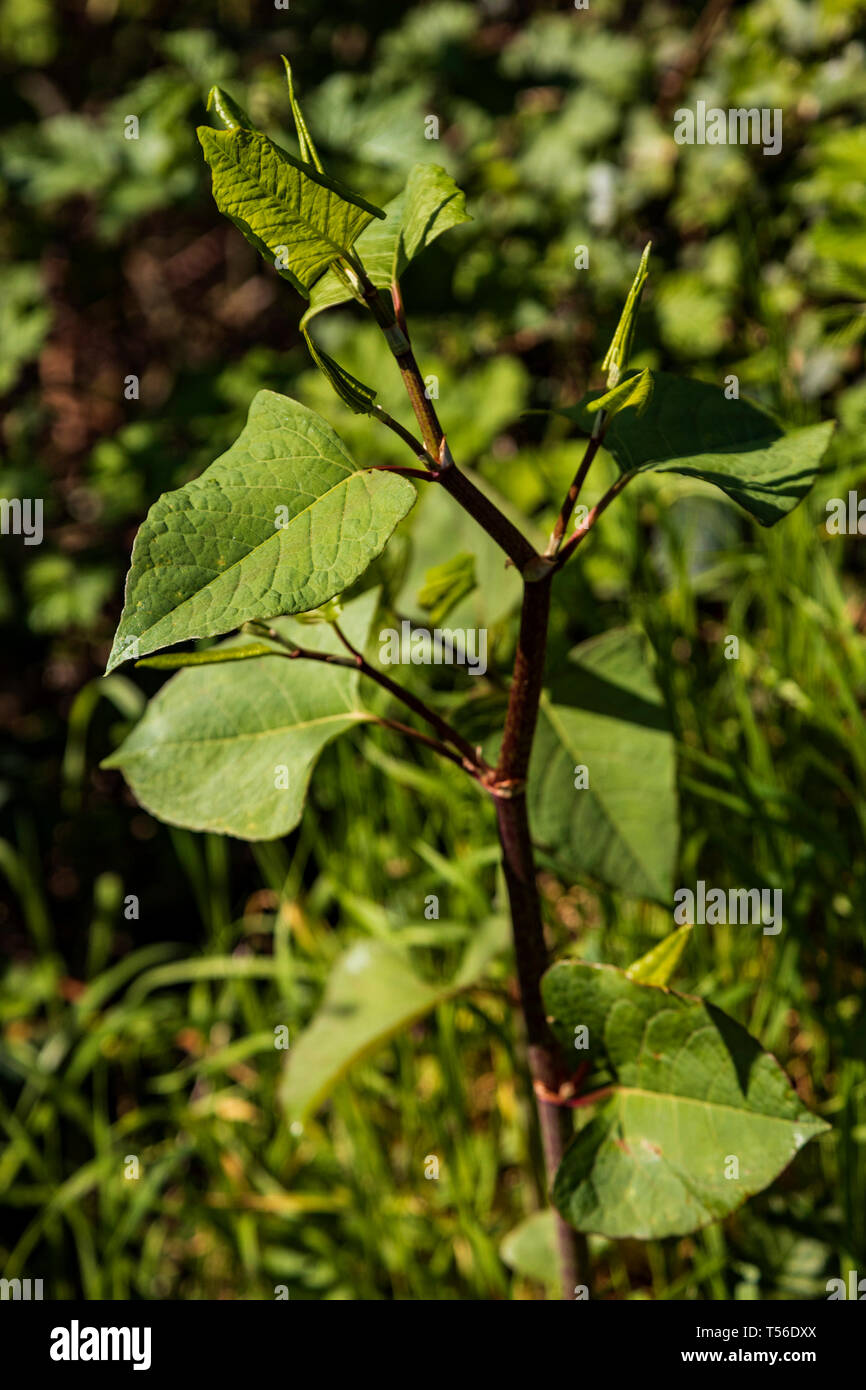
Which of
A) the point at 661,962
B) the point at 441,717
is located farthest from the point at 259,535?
the point at 661,962

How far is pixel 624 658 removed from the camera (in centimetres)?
91

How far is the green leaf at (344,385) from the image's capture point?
52cm

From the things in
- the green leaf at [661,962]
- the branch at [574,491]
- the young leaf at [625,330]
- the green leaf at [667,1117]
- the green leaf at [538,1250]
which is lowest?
the green leaf at [538,1250]

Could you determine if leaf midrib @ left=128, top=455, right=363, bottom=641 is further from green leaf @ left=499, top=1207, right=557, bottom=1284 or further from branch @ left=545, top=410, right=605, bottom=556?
green leaf @ left=499, top=1207, right=557, bottom=1284

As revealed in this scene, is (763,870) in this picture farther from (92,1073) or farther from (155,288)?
(155,288)

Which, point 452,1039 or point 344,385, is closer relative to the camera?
point 344,385

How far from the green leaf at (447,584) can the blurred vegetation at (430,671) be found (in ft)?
Answer: 0.18

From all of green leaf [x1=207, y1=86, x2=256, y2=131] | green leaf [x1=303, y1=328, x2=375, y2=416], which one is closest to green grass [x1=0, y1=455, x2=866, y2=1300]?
green leaf [x1=303, y1=328, x2=375, y2=416]

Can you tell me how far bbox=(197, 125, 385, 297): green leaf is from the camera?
507 millimetres

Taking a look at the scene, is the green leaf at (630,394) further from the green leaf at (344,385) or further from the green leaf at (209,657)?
the green leaf at (209,657)

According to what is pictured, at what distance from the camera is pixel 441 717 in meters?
0.73

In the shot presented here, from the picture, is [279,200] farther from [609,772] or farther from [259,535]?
[609,772]

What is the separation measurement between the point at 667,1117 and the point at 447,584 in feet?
1.22

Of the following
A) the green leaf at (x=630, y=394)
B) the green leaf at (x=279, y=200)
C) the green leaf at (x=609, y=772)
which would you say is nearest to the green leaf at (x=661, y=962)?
the green leaf at (x=609, y=772)
